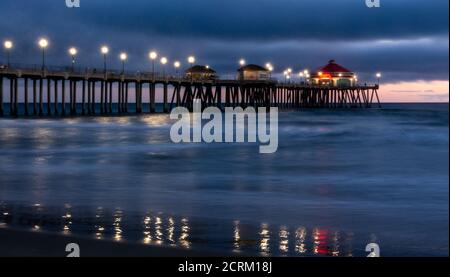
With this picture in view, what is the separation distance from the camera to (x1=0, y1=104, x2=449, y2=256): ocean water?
24.6 feet

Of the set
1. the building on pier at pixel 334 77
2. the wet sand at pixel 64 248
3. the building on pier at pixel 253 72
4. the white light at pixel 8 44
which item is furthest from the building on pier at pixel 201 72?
the wet sand at pixel 64 248

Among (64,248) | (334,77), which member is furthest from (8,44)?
(334,77)

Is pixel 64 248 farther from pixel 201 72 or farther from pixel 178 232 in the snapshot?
pixel 201 72

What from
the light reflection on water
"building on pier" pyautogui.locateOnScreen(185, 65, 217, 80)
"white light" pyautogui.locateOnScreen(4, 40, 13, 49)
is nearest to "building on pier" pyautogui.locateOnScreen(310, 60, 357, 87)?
"building on pier" pyautogui.locateOnScreen(185, 65, 217, 80)

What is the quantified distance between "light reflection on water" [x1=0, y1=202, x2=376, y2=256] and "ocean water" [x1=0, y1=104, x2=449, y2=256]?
0.04 ft

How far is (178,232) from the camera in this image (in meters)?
7.77

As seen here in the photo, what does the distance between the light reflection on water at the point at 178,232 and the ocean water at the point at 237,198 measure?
1cm

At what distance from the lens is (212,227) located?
814 cm

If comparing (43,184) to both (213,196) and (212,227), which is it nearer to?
(213,196)

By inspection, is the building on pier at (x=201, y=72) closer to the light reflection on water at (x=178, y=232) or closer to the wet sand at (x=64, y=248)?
the light reflection on water at (x=178, y=232)

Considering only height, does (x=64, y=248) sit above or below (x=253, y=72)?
below

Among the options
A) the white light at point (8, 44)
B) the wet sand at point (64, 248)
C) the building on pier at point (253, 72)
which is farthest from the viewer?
the building on pier at point (253, 72)

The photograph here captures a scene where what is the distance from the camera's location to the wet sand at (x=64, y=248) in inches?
253

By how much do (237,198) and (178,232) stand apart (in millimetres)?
3400
